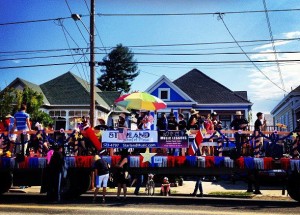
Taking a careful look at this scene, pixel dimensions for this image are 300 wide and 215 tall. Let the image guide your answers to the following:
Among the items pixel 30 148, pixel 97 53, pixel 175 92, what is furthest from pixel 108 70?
pixel 30 148

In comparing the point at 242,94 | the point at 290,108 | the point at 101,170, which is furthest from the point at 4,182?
the point at 242,94

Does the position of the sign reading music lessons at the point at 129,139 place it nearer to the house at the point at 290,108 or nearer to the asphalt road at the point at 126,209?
the asphalt road at the point at 126,209

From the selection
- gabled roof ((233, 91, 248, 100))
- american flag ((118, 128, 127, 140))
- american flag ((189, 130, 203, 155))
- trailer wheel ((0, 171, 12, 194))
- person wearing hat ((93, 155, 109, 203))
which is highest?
gabled roof ((233, 91, 248, 100))

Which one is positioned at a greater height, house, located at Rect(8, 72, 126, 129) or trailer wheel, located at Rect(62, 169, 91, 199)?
house, located at Rect(8, 72, 126, 129)

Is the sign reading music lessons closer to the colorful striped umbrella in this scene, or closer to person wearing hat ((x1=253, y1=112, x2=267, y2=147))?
the colorful striped umbrella

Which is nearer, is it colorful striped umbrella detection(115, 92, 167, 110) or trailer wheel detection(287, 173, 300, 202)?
trailer wheel detection(287, 173, 300, 202)

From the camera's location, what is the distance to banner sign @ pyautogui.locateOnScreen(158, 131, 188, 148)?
10.8m

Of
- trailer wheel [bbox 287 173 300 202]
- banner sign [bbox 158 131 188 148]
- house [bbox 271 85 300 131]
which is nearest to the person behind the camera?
trailer wheel [bbox 287 173 300 202]

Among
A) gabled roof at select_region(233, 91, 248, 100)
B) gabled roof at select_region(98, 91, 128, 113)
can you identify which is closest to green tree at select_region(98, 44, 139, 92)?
gabled roof at select_region(98, 91, 128, 113)

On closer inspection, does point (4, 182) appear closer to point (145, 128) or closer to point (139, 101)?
point (145, 128)

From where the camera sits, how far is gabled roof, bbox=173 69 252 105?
3247 cm

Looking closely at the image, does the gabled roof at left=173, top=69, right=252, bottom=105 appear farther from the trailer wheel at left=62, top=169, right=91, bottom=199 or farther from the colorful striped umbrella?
the trailer wheel at left=62, top=169, right=91, bottom=199

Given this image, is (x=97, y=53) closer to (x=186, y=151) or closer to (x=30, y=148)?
(x=30, y=148)

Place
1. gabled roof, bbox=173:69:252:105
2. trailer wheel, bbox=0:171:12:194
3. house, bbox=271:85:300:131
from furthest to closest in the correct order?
gabled roof, bbox=173:69:252:105, house, bbox=271:85:300:131, trailer wheel, bbox=0:171:12:194
